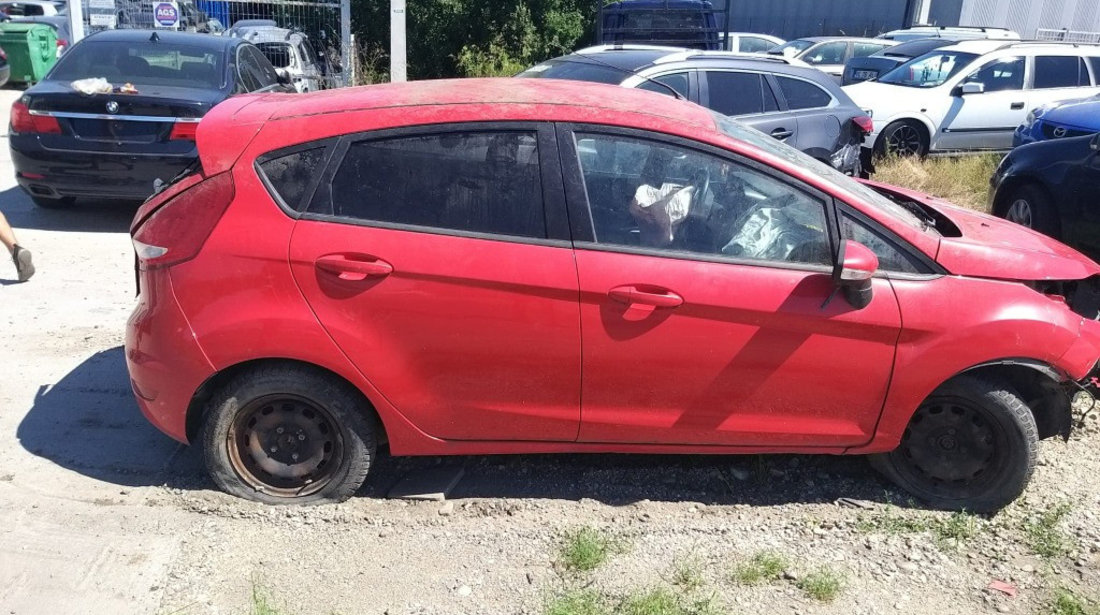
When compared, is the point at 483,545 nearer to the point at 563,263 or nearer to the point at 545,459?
the point at 545,459

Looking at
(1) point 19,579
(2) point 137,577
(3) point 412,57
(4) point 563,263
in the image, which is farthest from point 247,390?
→ (3) point 412,57

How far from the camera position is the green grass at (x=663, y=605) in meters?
3.41

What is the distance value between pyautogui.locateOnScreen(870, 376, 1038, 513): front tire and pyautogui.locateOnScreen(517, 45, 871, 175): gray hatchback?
4731mm

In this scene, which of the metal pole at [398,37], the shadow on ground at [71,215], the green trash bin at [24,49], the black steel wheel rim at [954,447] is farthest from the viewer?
the green trash bin at [24,49]

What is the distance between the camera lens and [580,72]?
344 inches

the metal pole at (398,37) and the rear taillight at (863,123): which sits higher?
the metal pole at (398,37)

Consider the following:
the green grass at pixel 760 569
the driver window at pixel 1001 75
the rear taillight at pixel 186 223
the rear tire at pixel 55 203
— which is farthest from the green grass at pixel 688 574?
the driver window at pixel 1001 75

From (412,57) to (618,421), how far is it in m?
19.4

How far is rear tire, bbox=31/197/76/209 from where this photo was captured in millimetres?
8953

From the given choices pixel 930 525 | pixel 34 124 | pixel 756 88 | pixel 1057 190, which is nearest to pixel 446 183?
pixel 930 525

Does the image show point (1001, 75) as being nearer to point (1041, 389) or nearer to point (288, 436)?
point (1041, 389)

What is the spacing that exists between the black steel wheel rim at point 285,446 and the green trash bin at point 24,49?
59.8 feet

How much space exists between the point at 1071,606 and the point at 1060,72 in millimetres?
11746

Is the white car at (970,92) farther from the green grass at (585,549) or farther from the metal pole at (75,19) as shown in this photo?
the metal pole at (75,19)
